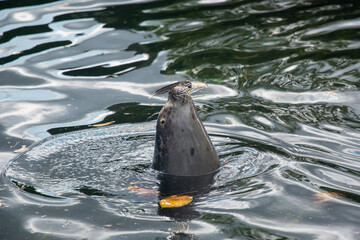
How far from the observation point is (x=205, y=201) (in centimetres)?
445

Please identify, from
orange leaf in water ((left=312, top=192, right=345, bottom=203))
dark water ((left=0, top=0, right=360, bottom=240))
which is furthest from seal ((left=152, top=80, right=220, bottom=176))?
orange leaf in water ((left=312, top=192, right=345, bottom=203))

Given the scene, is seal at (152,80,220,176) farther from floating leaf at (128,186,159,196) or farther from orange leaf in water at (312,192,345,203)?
orange leaf in water at (312,192,345,203)

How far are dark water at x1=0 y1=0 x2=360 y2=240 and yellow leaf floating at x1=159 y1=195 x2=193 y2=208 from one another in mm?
88

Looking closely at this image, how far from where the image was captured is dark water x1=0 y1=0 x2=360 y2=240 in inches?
167

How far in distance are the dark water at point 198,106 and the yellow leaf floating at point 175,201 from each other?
9 cm

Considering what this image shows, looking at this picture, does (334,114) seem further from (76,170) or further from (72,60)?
(72,60)

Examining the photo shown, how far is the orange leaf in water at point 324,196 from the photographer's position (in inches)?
176

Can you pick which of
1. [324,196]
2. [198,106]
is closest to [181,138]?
[324,196]

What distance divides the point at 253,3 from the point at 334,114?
5181 mm

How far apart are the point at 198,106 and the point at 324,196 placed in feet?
8.97

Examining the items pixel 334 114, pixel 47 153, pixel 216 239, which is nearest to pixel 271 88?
pixel 334 114

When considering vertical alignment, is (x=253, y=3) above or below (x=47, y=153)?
above

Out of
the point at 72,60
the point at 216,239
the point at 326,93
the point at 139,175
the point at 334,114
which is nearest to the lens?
the point at 216,239

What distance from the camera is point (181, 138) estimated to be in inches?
180
